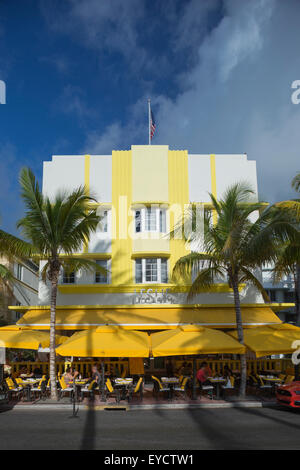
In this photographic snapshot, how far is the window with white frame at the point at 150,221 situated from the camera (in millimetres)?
25375

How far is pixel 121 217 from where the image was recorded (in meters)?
25.8

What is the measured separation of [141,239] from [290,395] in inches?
497

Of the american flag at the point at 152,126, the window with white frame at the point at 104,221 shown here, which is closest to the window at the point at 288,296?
the american flag at the point at 152,126

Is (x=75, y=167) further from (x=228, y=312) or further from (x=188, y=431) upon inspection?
(x=188, y=431)

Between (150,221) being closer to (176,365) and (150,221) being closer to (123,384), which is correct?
(176,365)

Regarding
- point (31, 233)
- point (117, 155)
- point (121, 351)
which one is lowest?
point (121, 351)

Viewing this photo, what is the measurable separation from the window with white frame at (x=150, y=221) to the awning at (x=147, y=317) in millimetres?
4781

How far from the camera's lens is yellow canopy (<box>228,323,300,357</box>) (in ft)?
55.4

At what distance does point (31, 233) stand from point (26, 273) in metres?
28.9

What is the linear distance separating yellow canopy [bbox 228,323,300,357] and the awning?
3155 millimetres

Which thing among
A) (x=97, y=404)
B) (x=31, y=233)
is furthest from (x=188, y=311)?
(x=31, y=233)

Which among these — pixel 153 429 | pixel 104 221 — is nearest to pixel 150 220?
pixel 104 221

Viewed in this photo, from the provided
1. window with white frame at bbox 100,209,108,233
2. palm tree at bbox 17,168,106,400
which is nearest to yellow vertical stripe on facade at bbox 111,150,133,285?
window with white frame at bbox 100,209,108,233

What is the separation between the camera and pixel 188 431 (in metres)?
11.9
